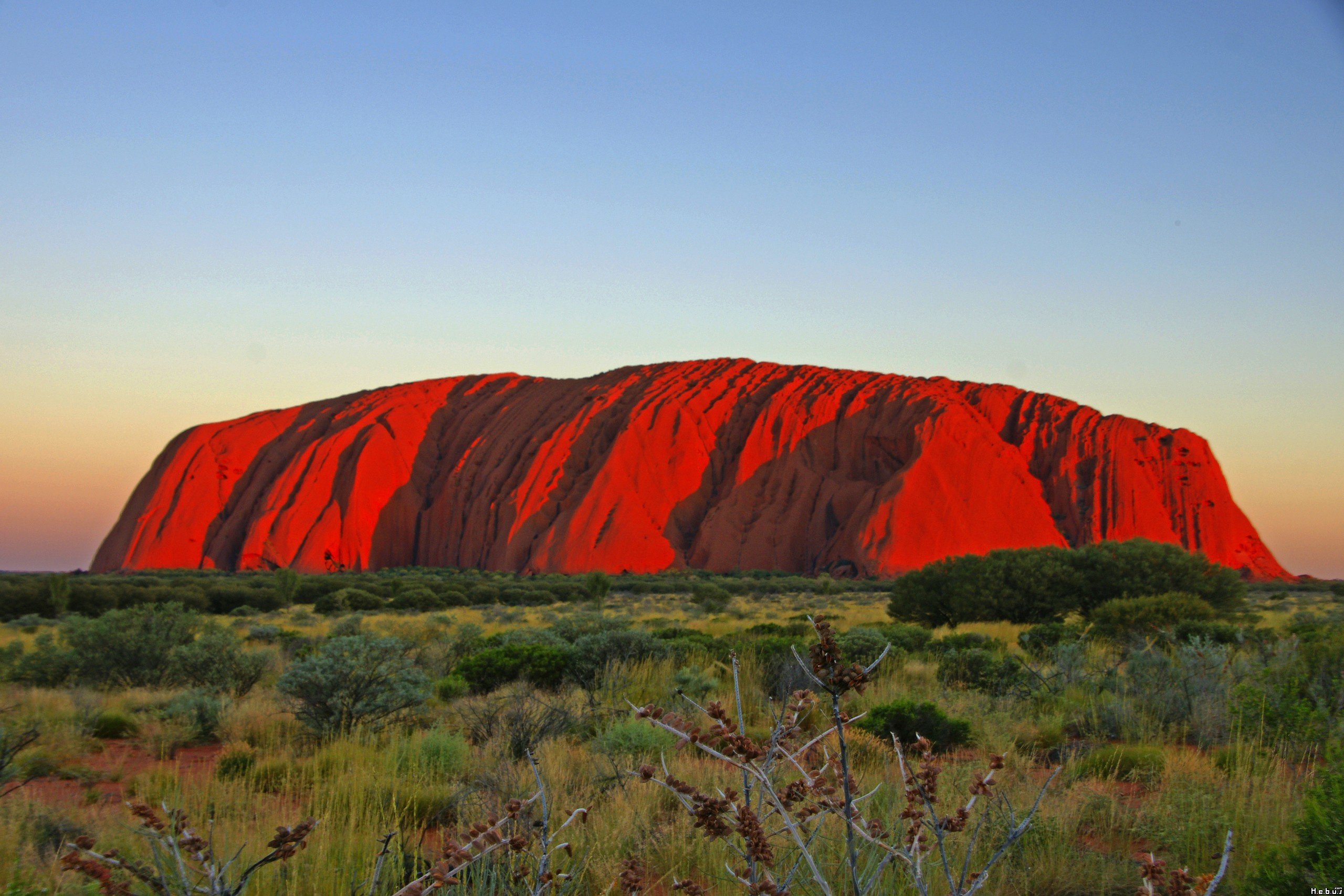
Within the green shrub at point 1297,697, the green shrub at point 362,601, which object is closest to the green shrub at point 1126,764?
the green shrub at point 1297,697

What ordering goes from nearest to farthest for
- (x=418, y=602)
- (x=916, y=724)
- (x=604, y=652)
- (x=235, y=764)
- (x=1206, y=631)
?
(x=235, y=764), (x=916, y=724), (x=604, y=652), (x=1206, y=631), (x=418, y=602)

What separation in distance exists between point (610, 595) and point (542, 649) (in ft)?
98.1

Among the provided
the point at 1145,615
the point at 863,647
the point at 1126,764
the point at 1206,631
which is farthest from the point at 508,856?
the point at 1145,615

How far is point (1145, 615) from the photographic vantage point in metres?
14.4

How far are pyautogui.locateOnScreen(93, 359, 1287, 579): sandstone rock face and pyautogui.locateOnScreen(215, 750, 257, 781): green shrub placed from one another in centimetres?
5140

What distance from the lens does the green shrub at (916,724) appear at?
7348mm

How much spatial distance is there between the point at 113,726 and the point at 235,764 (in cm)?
336

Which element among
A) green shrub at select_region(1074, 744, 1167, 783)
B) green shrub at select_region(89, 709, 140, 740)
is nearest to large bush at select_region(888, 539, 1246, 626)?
green shrub at select_region(1074, 744, 1167, 783)

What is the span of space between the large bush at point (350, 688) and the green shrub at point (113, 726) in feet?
6.61

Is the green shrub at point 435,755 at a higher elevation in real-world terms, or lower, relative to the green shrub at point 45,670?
higher

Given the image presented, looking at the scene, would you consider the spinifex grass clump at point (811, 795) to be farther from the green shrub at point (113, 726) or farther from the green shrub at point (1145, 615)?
the green shrub at point (1145, 615)

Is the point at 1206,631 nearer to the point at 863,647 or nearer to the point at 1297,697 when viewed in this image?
the point at 863,647

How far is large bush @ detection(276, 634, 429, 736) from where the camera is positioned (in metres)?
8.23

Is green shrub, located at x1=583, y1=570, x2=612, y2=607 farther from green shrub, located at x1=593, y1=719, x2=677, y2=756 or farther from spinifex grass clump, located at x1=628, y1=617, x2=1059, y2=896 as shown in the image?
spinifex grass clump, located at x1=628, y1=617, x2=1059, y2=896
